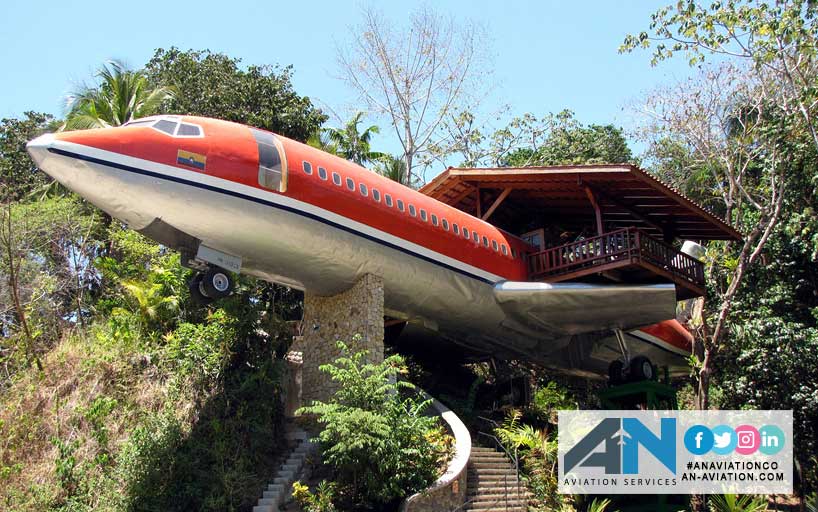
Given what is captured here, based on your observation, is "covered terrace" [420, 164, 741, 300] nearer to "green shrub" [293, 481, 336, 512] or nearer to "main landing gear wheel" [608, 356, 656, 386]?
"main landing gear wheel" [608, 356, 656, 386]

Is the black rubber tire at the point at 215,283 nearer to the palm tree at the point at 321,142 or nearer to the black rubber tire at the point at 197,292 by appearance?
the black rubber tire at the point at 197,292

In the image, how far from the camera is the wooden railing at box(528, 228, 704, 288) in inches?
840

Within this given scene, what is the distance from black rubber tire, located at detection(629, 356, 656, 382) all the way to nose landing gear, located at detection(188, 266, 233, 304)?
12.7 metres

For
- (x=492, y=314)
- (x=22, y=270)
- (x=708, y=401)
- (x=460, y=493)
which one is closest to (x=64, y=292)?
(x=22, y=270)

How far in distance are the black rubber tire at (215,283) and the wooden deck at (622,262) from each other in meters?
10.1

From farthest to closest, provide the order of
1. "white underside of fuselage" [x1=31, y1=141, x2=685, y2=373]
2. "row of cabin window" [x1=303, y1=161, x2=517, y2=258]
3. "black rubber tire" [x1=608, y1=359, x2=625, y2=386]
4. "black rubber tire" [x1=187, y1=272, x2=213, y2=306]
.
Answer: "black rubber tire" [x1=608, y1=359, x2=625, y2=386] → "row of cabin window" [x1=303, y1=161, x2=517, y2=258] → "black rubber tire" [x1=187, y1=272, x2=213, y2=306] → "white underside of fuselage" [x1=31, y1=141, x2=685, y2=373]

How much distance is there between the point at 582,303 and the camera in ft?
73.8

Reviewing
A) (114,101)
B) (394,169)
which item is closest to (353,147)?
(394,169)

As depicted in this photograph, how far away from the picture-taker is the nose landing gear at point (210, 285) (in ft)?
55.9

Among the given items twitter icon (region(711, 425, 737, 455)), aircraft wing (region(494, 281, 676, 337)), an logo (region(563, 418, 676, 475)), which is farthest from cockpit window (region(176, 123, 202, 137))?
twitter icon (region(711, 425, 737, 455))

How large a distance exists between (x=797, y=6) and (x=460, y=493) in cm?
1555

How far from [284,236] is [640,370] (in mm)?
12264

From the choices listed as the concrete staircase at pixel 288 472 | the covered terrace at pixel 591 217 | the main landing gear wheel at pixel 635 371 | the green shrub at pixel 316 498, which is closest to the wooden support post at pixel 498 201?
the covered terrace at pixel 591 217

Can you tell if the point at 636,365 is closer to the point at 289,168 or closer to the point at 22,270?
the point at 289,168
